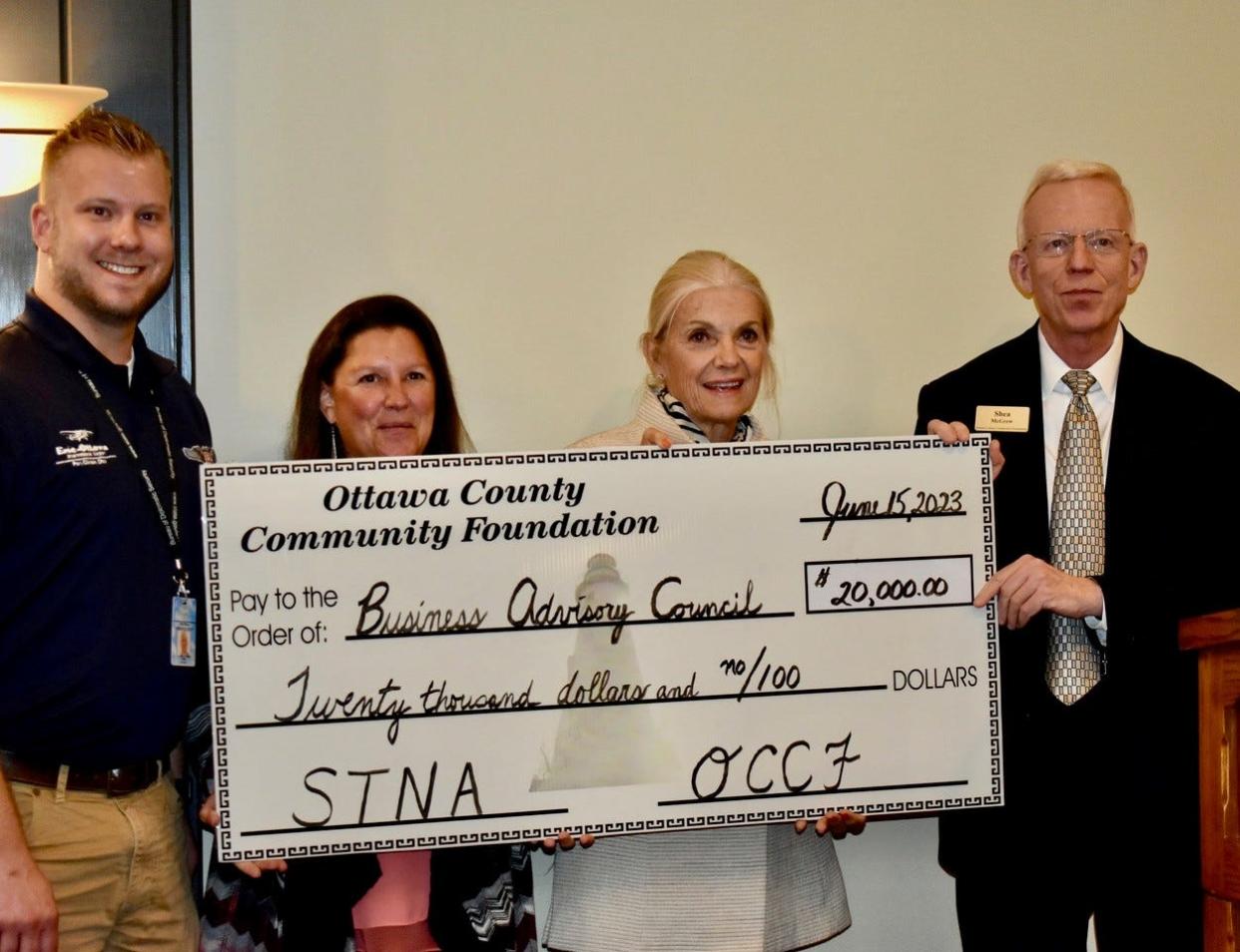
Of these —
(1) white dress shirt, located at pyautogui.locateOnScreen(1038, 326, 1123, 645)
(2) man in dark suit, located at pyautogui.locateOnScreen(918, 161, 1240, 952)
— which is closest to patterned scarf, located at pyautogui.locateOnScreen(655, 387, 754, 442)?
(2) man in dark suit, located at pyautogui.locateOnScreen(918, 161, 1240, 952)

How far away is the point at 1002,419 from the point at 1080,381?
0.16 meters

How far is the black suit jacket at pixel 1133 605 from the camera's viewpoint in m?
2.26

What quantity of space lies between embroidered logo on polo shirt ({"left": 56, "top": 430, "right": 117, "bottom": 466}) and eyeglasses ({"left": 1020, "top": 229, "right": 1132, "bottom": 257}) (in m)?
1.72

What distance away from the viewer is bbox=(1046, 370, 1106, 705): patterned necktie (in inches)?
91.4

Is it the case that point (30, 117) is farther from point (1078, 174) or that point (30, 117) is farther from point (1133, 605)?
point (1133, 605)

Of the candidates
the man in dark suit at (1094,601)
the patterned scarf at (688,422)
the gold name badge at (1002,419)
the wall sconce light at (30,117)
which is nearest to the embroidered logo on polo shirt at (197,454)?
the wall sconce light at (30,117)

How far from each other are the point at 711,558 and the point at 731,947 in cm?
67

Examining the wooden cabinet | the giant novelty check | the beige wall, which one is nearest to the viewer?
the wooden cabinet

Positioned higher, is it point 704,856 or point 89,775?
point 89,775

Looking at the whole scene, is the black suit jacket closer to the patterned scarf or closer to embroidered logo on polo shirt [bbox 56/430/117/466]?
the patterned scarf

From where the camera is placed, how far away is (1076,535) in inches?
92.7

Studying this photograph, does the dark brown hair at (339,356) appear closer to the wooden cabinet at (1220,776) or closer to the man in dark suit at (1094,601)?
the man in dark suit at (1094,601)

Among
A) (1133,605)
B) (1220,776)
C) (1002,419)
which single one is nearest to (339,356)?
(1002,419)

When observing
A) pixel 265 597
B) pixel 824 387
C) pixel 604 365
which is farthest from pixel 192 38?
pixel 824 387
